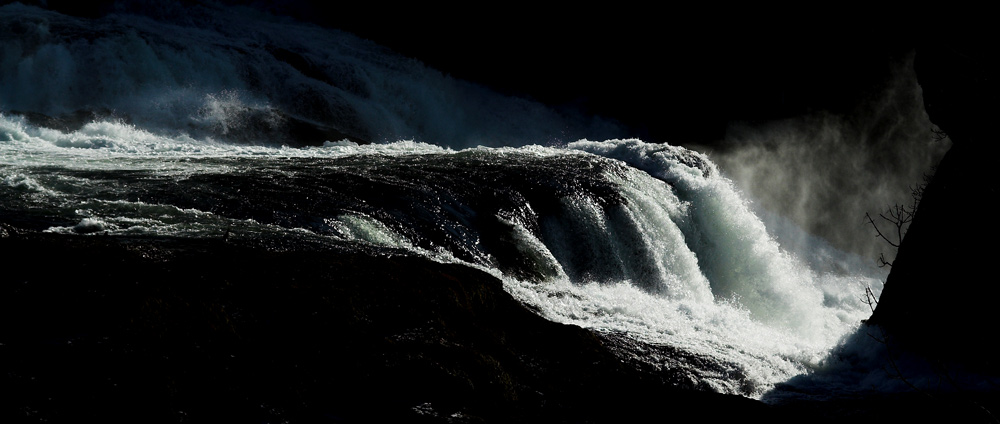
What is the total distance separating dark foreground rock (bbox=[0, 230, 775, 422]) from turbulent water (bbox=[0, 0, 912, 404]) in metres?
1.25

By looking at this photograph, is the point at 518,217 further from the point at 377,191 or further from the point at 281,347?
the point at 281,347

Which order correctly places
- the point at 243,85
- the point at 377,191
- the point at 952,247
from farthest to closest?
the point at 243,85 < the point at 377,191 < the point at 952,247

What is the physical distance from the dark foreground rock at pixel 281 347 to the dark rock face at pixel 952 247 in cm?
400

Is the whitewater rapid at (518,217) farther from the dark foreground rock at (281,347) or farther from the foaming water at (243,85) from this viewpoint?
the foaming water at (243,85)

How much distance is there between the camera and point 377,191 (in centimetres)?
1302

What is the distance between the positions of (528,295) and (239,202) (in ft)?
→ 15.9

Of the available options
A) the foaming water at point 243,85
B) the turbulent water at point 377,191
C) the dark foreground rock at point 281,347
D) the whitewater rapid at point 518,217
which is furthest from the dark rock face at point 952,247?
the foaming water at point 243,85

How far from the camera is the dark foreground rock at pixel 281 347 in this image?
5.05m

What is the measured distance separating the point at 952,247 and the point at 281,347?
7.98m

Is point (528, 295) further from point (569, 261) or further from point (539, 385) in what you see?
point (569, 261)

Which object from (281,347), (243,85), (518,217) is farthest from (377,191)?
(243,85)

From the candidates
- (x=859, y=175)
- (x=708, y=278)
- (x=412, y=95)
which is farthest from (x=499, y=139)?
(x=708, y=278)

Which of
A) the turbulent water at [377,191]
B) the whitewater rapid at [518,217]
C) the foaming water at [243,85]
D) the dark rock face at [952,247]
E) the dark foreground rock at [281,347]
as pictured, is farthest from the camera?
the foaming water at [243,85]

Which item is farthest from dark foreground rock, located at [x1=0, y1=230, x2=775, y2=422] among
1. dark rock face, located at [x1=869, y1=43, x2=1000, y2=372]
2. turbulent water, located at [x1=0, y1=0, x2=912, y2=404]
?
dark rock face, located at [x1=869, y1=43, x2=1000, y2=372]
